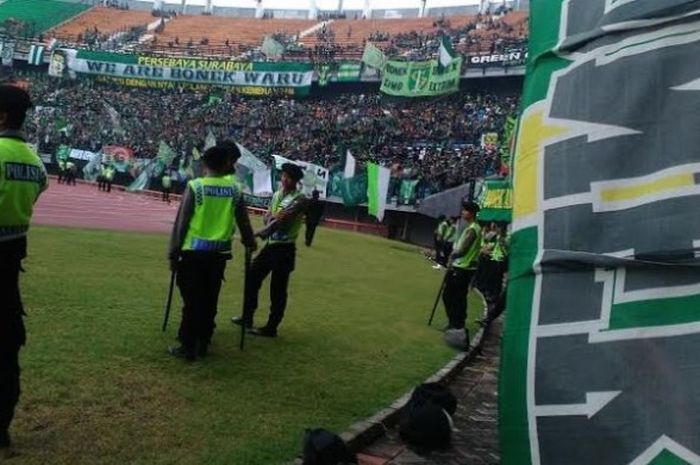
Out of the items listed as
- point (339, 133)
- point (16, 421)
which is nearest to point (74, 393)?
point (16, 421)

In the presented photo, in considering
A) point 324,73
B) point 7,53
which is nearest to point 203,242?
point 324,73

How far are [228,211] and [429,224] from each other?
24533 millimetres

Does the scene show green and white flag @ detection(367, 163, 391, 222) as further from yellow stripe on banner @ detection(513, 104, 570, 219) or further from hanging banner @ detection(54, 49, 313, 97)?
yellow stripe on banner @ detection(513, 104, 570, 219)

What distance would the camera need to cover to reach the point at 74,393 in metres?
4.33

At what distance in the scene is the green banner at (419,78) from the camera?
32.4 m

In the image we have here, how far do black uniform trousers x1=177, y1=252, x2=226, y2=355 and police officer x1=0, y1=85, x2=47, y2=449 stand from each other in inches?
72.0

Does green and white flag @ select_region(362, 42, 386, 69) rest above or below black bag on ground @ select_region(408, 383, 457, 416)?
above

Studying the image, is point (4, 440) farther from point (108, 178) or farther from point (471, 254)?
point (108, 178)

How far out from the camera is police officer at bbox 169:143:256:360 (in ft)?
17.4

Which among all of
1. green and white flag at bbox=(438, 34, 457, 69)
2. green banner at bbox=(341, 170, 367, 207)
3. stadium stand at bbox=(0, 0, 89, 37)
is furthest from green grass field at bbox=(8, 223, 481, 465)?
stadium stand at bbox=(0, 0, 89, 37)

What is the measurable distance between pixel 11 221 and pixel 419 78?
31374 mm

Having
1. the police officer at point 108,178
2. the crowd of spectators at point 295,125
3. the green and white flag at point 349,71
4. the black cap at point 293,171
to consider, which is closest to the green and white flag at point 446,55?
the crowd of spectators at point 295,125

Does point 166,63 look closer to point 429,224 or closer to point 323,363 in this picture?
point 429,224

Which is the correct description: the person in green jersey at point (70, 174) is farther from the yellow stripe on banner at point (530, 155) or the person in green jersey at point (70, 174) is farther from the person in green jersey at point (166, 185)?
the yellow stripe on banner at point (530, 155)
